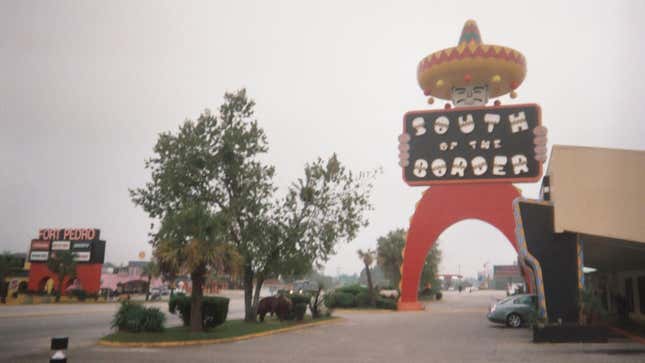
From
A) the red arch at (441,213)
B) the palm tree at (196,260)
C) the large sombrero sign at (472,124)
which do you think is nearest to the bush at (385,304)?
the red arch at (441,213)

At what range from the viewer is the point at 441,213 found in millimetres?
36375

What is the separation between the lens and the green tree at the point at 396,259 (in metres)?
62.7

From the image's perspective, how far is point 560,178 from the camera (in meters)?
18.5

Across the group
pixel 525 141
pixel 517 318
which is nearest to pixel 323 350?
pixel 517 318

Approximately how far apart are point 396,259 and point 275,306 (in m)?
38.5

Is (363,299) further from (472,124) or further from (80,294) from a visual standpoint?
(80,294)

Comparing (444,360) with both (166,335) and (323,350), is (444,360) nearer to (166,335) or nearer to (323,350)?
(323,350)

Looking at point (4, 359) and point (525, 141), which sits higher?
point (525, 141)

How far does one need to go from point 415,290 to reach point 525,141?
1274 centimetres

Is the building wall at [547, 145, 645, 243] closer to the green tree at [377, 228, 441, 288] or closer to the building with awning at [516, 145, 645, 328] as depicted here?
the building with awning at [516, 145, 645, 328]

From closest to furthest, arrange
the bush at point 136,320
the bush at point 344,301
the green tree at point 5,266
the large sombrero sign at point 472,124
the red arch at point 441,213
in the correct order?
1. the bush at point 136,320
2. the large sombrero sign at point 472,124
3. the red arch at point 441,213
4. the bush at point 344,301
5. the green tree at point 5,266

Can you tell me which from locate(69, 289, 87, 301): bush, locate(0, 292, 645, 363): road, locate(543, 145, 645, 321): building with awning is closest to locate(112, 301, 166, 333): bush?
locate(0, 292, 645, 363): road

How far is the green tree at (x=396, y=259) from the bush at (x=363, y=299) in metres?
20.2

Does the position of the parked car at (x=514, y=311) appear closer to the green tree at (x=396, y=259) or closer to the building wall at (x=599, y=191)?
the building wall at (x=599, y=191)
